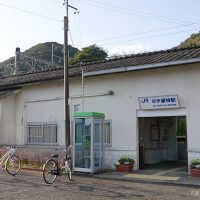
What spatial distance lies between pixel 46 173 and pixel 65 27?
6.21 metres

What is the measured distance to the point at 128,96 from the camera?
14.1 metres

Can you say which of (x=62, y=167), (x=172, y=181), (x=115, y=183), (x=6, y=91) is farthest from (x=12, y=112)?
(x=172, y=181)

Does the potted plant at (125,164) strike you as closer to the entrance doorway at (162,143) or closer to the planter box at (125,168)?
the planter box at (125,168)

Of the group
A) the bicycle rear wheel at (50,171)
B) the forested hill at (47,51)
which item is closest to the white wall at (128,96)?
the bicycle rear wheel at (50,171)

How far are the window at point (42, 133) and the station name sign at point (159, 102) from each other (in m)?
4.75

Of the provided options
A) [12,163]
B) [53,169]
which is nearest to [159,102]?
[53,169]

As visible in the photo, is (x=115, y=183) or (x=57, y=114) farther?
(x=57, y=114)

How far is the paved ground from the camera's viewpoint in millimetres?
9242

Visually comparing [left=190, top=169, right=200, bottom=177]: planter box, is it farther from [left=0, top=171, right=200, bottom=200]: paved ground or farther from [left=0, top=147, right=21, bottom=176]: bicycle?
[left=0, top=147, right=21, bottom=176]: bicycle

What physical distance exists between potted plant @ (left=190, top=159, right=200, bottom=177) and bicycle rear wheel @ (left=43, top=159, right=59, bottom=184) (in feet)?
14.8

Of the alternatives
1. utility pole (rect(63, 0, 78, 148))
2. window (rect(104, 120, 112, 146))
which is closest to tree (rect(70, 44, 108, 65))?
utility pole (rect(63, 0, 78, 148))

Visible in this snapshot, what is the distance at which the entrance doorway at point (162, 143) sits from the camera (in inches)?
647

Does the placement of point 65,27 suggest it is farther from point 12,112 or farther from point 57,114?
point 12,112

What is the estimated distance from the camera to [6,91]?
1777cm
